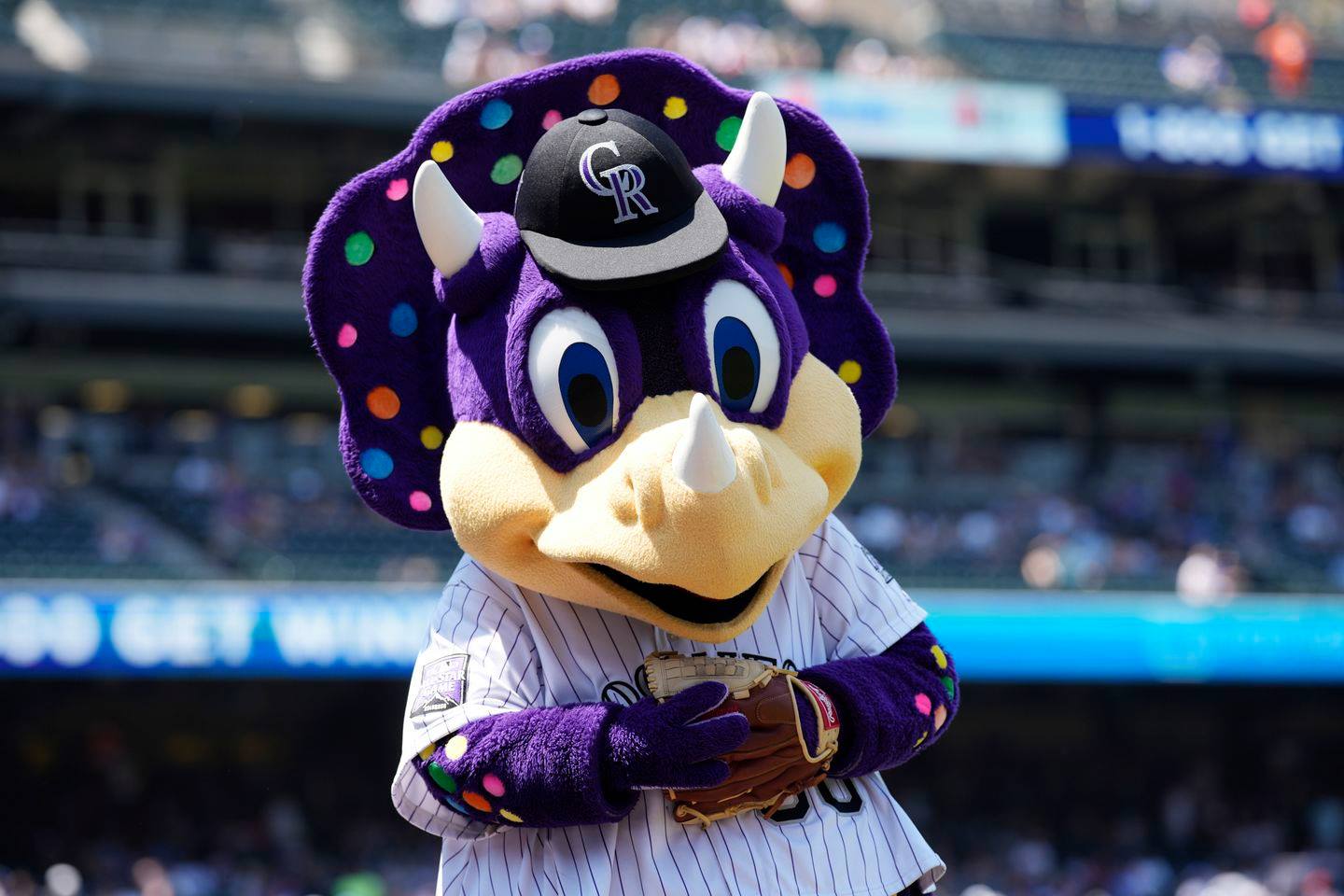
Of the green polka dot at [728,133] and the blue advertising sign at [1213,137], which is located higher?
the blue advertising sign at [1213,137]

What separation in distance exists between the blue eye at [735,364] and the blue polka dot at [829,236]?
1.21 feet

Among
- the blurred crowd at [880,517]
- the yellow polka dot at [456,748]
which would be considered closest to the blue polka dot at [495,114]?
the yellow polka dot at [456,748]

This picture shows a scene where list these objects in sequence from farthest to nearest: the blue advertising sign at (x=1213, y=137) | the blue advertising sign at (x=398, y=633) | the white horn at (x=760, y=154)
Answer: the blue advertising sign at (x=1213, y=137) → the blue advertising sign at (x=398, y=633) → the white horn at (x=760, y=154)

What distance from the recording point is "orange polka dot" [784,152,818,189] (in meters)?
2.68

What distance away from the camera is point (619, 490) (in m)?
2.22

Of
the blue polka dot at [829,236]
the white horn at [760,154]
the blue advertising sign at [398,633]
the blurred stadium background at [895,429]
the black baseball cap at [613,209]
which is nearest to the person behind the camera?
the black baseball cap at [613,209]

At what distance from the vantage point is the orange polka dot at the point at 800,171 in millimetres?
2680

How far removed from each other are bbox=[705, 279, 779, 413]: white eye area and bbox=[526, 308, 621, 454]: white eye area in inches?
5.9

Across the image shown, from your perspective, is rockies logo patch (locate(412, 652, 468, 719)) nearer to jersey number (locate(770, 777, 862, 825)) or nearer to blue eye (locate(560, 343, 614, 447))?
blue eye (locate(560, 343, 614, 447))

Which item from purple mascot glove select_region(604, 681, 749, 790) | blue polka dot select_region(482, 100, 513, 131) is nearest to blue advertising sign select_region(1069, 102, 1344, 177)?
blue polka dot select_region(482, 100, 513, 131)

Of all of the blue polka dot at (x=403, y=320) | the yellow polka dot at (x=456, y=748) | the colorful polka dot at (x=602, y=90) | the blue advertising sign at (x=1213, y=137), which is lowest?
the yellow polka dot at (x=456, y=748)

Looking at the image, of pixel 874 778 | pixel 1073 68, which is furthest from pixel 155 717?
pixel 874 778

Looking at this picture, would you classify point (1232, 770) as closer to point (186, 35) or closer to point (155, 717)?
point (155, 717)

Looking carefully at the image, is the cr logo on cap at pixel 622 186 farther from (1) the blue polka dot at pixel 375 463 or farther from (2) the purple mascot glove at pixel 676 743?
(2) the purple mascot glove at pixel 676 743
